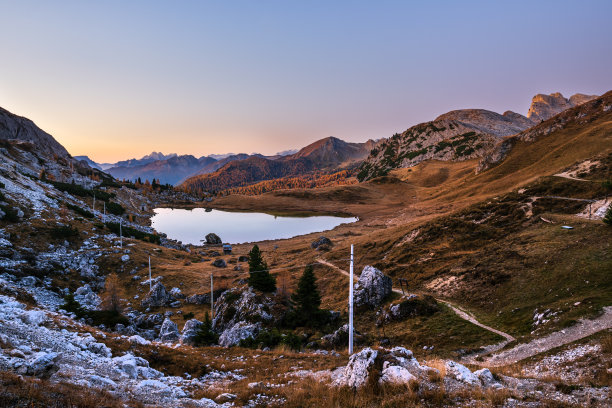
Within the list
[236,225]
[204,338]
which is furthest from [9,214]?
[236,225]

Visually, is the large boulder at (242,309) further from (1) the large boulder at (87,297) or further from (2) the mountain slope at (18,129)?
(2) the mountain slope at (18,129)

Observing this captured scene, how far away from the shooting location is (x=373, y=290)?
36469 mm

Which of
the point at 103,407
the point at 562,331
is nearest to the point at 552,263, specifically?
the point at 562,331

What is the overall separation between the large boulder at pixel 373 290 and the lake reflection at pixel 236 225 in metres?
87.1

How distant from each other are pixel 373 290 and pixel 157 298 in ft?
116

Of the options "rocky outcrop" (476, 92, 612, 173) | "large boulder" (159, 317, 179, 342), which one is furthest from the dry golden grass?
"rocky outcrop" (476, 92, 612, 173)

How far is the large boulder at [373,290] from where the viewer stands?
1420 inches

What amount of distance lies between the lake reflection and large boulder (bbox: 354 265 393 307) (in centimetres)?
8713

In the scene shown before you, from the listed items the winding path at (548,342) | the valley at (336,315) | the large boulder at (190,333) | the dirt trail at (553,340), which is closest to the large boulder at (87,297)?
the valley at (336,315)

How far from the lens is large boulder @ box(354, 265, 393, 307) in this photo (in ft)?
118

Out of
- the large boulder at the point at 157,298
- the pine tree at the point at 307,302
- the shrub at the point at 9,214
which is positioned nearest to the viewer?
the pine tree at the point at 307,302

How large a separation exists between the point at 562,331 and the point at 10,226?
7569 centimetres

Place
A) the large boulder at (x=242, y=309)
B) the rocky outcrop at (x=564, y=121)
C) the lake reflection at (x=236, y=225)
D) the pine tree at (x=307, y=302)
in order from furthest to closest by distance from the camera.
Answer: the lake reflection at (x=236, y=225), the rocky outcrop at (x=564, y=121), the large boulder at (x=242, y=309), the pine tree at (x=307, y=302)

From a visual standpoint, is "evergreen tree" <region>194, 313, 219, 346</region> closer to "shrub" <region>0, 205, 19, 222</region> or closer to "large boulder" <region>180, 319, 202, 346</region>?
"large boulder" <region>180, 319, 202, 346</region>
